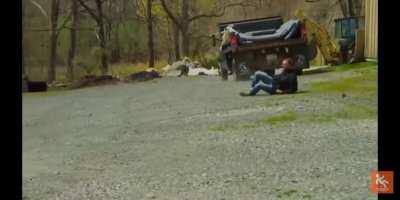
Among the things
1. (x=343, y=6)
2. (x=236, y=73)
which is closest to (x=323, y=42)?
(x=343, y=6)

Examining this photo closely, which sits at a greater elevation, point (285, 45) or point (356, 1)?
point (356, 1)

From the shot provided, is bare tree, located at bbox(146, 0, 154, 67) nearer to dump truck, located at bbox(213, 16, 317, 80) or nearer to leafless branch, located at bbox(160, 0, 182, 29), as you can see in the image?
leafless branch, located at bbox(160, 0, 182, 29)

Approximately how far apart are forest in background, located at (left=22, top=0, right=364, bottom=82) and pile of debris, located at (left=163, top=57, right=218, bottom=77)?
306mm

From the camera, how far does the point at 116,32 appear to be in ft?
63.9

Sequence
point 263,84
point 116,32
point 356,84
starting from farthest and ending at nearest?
point 116,32, point 263,84, point 356,84

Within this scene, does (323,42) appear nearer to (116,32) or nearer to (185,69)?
(185,69)

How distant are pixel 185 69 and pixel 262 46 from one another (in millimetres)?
6382

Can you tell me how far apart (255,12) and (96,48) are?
29.0 feet

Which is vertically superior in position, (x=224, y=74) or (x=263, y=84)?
(x=224, y=74)

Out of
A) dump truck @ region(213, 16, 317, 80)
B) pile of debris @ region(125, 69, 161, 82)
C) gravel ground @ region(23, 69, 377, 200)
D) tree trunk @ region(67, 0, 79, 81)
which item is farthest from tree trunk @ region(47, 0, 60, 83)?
gravel ground @ region(23, 69, 377, 200)

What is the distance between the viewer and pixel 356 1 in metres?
16.9
